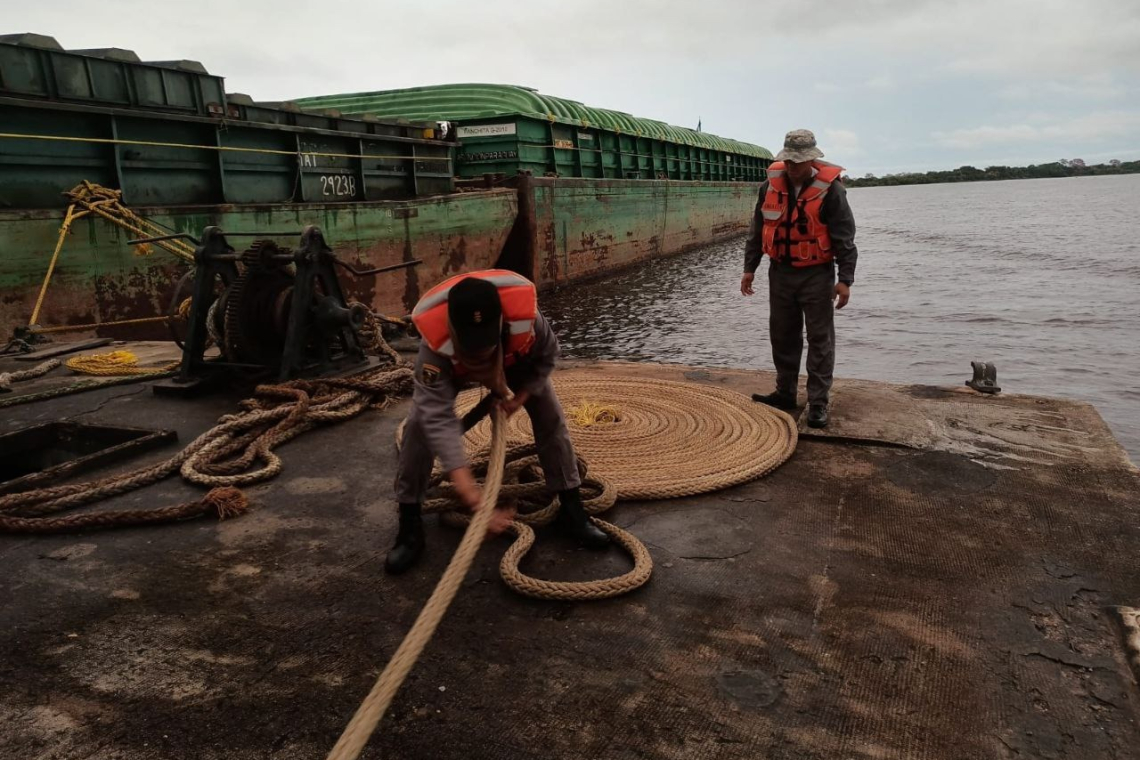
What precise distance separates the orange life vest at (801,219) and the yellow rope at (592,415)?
1.32 m

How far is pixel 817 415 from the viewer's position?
407 centimetres

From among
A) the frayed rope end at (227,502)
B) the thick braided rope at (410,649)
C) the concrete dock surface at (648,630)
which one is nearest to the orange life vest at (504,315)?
the thick braided rope at (410,649)

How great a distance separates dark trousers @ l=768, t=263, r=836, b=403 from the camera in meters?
4.18

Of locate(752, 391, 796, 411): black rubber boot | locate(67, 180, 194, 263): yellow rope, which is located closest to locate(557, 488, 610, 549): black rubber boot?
locate(752, 391, 796, 411): black rubber boot

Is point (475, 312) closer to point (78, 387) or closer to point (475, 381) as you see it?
point (475, 381)

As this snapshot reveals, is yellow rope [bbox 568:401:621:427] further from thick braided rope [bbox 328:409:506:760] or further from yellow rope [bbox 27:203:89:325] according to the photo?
yellow rope [bbox 27:203:89:325]

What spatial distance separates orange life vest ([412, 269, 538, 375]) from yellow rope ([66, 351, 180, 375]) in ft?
12.5

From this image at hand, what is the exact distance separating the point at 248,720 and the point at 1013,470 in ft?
10.8

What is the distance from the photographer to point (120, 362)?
537cm

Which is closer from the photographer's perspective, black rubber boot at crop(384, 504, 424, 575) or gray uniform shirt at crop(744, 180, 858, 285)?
black rubber boot at crop(384, 504, 424, 575)

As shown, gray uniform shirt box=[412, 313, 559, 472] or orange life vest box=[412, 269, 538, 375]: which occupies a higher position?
orange life vest box=[412, 269, 538, 375]

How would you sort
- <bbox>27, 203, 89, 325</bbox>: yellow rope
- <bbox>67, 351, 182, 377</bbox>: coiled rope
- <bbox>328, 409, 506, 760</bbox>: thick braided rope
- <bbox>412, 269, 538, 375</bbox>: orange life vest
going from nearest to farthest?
1. <bbox>328, 409, 506, 760</bbox>: thick braided rope
2. <bbox>412, 269, 538, 375</bbox>: orange life vest
3. <bbox>67, 351, 182, 377</bbox>: coiled rope
4. <bbox>27, 203, 89, 325</bbox>: yellow rope

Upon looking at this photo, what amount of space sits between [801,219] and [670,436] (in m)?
1.47

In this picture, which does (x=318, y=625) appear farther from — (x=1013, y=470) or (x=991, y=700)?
(x=1013, y=470)
